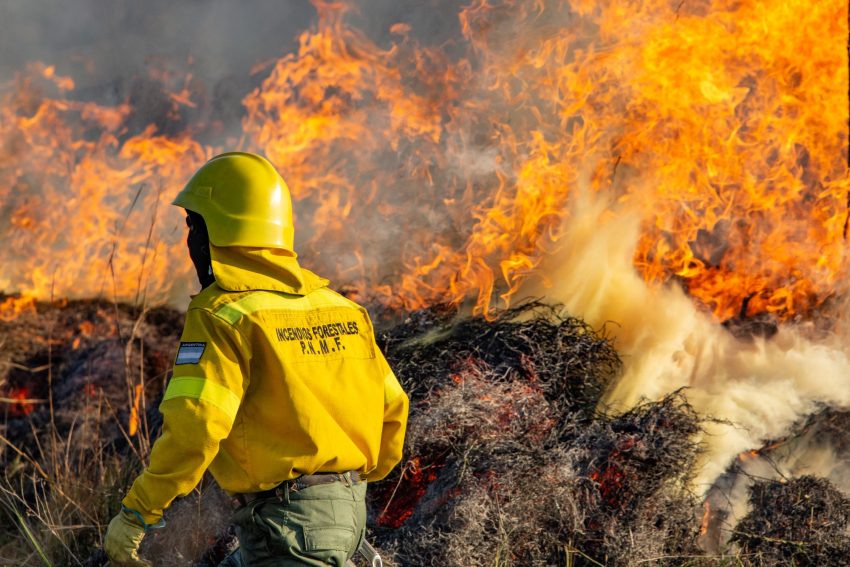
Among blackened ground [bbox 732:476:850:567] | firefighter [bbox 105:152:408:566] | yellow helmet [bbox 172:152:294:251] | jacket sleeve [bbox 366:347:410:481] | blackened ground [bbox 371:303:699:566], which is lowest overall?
blackened ground [bbox 732:476:850:567]

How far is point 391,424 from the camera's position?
11.5ft

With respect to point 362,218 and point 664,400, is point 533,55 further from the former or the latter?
point 664,400

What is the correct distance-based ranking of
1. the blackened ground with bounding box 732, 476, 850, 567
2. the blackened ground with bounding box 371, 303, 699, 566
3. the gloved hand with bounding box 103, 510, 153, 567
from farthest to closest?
the blackened ground with bounding box 732, 476, 850, 567
the blackened ground with bounding box 371, 303, 699, 566
the gloved hand with bounding box 103, 510, 153, 567

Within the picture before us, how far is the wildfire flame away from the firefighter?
272cm

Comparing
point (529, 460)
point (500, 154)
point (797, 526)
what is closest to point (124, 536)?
point (529, 460)

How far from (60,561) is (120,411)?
Result: 2293 mm

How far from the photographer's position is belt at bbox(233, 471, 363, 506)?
2.87m

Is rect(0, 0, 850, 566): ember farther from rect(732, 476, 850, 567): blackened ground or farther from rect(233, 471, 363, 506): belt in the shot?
rect(233, 471, 363, 506): belt

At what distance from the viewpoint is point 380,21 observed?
959cm

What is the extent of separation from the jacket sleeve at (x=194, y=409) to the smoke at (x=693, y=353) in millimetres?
3494

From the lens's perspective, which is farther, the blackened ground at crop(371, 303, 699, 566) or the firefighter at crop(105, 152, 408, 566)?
the blackened ground at crop(371, 303, 699, 566)

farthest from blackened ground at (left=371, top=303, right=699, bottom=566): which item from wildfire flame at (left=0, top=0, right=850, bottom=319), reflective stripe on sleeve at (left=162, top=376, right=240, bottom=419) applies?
reflective stripe on sleeve at (left=162, top=376, right=240, bottom=419)

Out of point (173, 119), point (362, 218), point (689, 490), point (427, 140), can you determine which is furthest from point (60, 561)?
point (173, 119)

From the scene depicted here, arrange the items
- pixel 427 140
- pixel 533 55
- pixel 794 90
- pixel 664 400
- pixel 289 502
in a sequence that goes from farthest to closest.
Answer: pixel 427 140 < pixel 533 55 < pixel 794 90 < pixel 664 400 < pixel 289 502
